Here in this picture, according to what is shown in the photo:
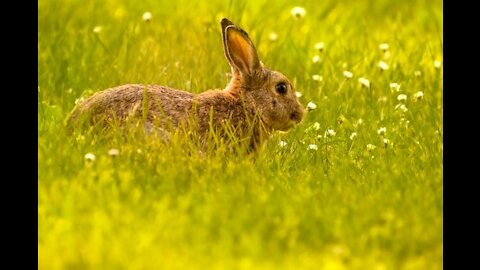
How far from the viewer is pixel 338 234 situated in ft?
22.0

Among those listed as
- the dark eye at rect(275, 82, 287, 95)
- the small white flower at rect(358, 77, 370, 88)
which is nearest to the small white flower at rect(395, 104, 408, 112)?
the small white flower at rect(358, 77, 370, 88)

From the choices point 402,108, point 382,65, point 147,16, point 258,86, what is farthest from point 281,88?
point 147,16

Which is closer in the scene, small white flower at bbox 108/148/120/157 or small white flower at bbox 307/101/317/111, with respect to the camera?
small white flower at bbox 108/148/120/157

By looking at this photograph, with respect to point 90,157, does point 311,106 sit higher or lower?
higher

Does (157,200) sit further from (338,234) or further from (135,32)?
(135,32)

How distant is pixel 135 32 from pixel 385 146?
10.8 feet

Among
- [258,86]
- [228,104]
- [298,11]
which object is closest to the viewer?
[228,104]

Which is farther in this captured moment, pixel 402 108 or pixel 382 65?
pixel 382 65

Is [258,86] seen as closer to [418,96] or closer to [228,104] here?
[228,104]

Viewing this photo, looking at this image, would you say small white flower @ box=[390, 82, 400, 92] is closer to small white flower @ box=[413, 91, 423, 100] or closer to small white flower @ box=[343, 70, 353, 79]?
small white flower @ box=[413, 91, 423, 100]

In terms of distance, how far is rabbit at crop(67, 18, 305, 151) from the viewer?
835 centimetres

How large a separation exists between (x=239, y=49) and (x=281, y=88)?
0.51 metres

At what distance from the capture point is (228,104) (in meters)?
8.91

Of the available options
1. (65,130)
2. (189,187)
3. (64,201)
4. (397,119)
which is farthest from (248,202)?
(397,119)
